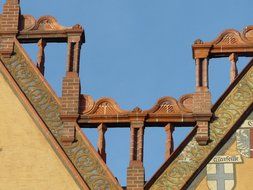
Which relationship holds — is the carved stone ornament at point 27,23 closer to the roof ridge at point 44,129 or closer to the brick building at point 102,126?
the brick building at point 102,126

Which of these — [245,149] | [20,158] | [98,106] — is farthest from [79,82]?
[245,149]

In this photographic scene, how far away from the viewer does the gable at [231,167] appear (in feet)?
57.8

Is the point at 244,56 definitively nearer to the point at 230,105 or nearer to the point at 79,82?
the point at 230,105

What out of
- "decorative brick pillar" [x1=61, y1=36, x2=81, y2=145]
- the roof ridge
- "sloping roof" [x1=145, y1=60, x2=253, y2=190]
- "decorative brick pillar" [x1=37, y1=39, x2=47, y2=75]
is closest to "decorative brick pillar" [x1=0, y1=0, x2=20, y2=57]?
the roof ridge

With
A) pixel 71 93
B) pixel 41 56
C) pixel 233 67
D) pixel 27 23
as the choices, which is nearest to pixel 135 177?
pixel 71 93

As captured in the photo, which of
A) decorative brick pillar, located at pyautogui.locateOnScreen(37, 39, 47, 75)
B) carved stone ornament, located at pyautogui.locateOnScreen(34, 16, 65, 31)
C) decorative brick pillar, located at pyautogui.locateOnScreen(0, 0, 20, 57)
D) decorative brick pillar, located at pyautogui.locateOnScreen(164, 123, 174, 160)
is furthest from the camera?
carved stone ornament, located at pyautogui.locateOnScreen(34, 16, 65, 31)

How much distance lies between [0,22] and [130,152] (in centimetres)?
348

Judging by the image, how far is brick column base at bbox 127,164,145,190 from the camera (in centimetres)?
1758

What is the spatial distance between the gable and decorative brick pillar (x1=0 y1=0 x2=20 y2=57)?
398 centimetres

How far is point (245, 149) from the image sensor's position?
1792 centimetres

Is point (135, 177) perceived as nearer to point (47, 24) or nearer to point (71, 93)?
point (71, 93)

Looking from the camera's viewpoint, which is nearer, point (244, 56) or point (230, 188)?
point (230, 188)

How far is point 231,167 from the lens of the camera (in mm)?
17766

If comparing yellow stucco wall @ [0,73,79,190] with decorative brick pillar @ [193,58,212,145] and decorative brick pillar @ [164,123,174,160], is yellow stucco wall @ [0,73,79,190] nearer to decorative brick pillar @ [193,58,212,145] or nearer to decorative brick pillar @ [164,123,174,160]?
decorative brick pillar @ [164,123,174,160]
